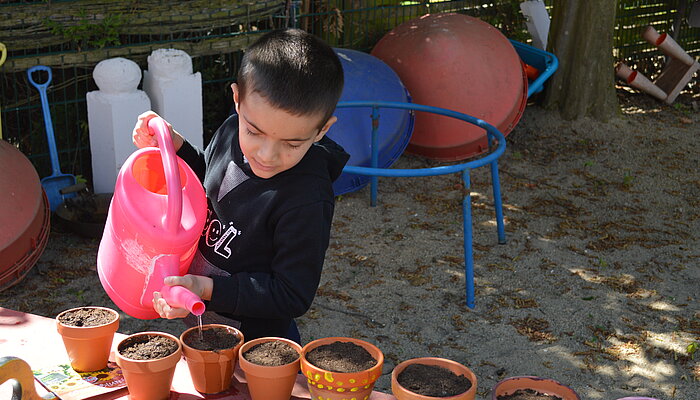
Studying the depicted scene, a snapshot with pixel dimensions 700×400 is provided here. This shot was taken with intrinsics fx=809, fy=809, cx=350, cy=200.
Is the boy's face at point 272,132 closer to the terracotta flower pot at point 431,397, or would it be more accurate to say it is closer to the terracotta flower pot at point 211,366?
the terracotta flower pot at point 211,366

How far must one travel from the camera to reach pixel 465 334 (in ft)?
11.0

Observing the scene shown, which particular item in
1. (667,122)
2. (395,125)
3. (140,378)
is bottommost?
(667,122)

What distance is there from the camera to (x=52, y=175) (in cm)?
424

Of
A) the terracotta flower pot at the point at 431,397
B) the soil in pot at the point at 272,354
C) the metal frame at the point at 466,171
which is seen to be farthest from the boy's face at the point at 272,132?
the metal frame at the point at 466,171

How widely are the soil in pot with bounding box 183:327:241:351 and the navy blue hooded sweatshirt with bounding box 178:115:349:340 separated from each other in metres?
0.06

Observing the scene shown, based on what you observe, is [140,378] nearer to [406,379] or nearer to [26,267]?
[406,379]

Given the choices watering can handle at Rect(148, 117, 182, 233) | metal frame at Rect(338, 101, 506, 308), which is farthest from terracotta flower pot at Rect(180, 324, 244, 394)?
metal frame at Rect(338, 101, 506, 308)

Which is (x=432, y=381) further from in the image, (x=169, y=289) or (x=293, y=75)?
(x=293, y=75)

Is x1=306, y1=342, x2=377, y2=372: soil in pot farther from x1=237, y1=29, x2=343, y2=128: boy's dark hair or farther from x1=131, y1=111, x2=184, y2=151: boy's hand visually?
x1=131, y1=111, x2=184, y2=151: boy's hand

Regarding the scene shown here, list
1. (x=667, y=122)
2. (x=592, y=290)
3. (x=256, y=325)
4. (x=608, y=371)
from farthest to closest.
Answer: (x=667, y=122) < (x=592, y=290) < (x=608, y=371) < (x=256, y=325)

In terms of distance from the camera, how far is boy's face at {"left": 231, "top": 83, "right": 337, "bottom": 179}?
5.03 ft

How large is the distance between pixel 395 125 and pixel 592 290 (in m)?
1.68

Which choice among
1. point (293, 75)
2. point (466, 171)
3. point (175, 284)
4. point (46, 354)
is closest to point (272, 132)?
point (293, 75)

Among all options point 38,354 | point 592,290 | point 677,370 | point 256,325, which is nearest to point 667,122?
point 592,290
